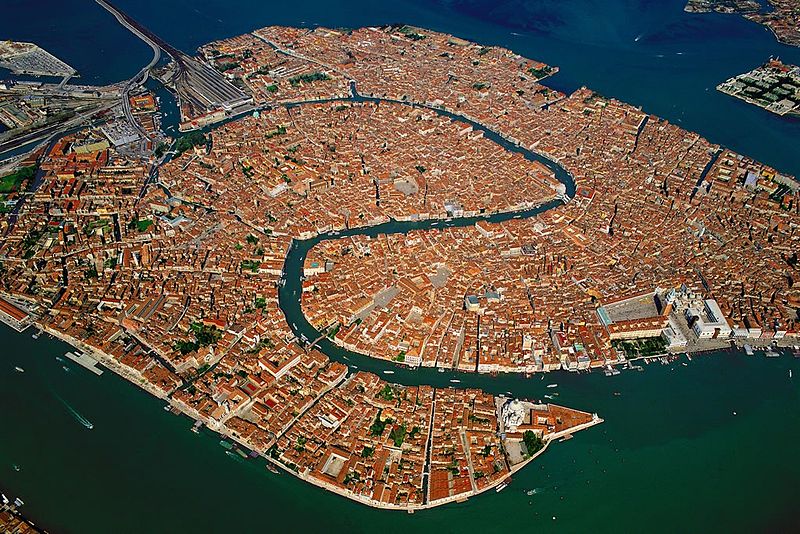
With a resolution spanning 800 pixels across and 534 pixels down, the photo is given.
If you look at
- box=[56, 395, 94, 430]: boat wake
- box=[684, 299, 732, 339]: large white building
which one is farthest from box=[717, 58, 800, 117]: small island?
box=[56, 395, 94, 430]: boat wake

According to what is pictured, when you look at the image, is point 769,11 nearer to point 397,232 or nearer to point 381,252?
point 397,232

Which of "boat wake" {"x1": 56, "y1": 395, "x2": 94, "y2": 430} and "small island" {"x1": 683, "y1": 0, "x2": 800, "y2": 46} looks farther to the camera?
"small island" {"x1": 683, "y1": 0, "x2": 800, "y2": 46}

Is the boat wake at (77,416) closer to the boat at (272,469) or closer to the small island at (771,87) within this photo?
the boat at (272,469)

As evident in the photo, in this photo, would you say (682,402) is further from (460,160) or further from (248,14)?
(248,14)

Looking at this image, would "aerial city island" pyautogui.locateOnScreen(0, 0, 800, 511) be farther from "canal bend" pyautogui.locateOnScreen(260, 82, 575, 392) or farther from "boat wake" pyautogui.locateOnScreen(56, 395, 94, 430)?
"boat wake" pyautogui.locateOnScreen(56, 395, 94, 430)

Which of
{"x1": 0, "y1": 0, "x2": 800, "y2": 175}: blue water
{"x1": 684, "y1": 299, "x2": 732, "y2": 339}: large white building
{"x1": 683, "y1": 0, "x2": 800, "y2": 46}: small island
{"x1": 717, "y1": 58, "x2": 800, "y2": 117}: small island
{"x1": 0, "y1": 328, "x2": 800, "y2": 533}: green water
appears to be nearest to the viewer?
{"x1": 0, "y1": 328, "x2": 800, "y2": 533}: green water

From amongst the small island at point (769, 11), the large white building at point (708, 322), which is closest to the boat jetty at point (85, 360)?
the large white building at point (708, 322)

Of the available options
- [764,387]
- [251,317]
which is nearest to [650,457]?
[764,387]
